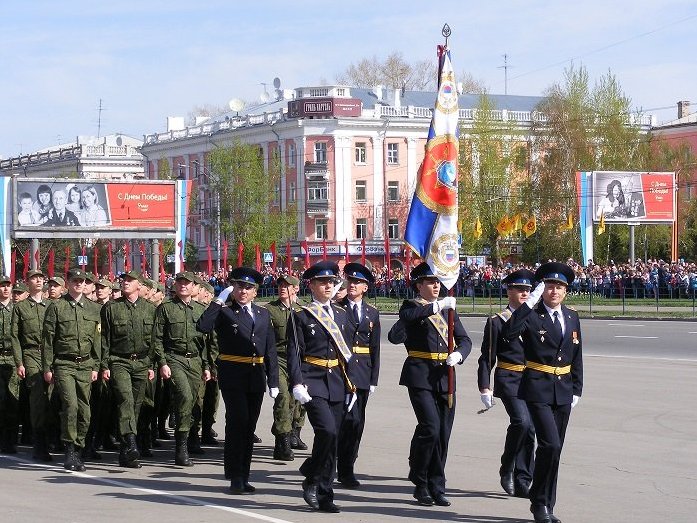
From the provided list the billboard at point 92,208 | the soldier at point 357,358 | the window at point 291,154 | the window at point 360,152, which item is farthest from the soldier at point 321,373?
the window at point 291,154

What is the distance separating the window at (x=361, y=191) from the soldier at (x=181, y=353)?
76.9m

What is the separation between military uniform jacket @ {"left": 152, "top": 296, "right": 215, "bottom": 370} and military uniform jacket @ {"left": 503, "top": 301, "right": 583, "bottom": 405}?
4258 mm

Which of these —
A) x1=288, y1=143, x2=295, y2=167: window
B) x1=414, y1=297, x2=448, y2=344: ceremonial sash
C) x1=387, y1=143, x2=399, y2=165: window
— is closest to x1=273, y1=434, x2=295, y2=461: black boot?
x1=414, y1=297, x2=448, y2=344: ceremonial sash

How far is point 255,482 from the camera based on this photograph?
12.0 m

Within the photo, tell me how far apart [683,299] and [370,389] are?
3617 centimetres

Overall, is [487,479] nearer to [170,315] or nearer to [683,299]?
[170,315]

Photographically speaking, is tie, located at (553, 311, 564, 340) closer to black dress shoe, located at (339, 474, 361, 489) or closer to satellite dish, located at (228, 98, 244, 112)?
black dress shoe, located at (339, 474, 361, 489)

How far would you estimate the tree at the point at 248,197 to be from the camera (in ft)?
288

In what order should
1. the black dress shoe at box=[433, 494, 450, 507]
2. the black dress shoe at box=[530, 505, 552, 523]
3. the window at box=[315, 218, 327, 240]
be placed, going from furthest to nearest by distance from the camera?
the window at box=[315, 218, 327, 240], the black dress shoe at box=[433, 494, 450, 507], the black dress shoe at box=[530, 505, 552, 523]

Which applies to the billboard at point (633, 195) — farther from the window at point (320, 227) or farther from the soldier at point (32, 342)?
the soldier at point (32, 342)

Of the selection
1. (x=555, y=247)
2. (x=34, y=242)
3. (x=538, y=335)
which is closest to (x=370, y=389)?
(x=538, y=335)

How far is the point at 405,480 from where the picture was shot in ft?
39.3

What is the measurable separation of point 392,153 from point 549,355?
267 ft

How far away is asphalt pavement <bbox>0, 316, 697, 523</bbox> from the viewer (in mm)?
10258
